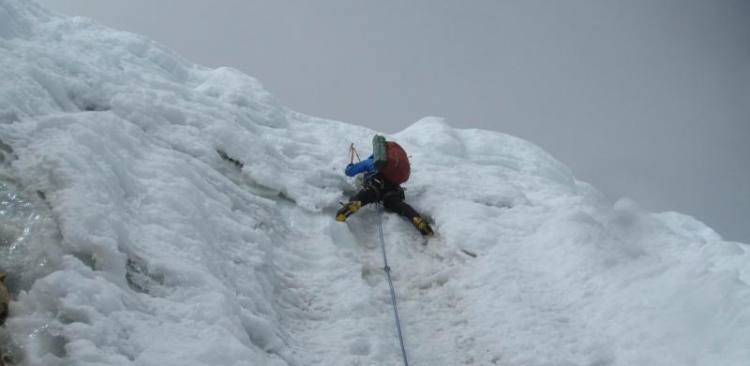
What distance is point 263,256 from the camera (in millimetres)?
5020

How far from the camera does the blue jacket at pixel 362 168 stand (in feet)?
23.6

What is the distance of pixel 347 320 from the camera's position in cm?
458

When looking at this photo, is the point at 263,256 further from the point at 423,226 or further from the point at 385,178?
the point at 385,178

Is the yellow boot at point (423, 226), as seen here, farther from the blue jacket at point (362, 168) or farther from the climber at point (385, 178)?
the blue jacket at point (362, 168)

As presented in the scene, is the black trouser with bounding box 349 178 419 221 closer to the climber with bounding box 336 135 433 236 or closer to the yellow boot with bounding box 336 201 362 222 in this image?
the climber with bounding box 336 135 433 236

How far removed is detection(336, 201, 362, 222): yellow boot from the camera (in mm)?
6578

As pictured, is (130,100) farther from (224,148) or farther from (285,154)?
(285,154)

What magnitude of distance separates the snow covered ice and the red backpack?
51 cm

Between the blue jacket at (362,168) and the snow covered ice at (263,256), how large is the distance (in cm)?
31

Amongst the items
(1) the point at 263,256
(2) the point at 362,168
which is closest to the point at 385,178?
(2) the point at 362,168

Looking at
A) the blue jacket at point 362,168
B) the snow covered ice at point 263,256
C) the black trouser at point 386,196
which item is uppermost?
the blue jacket at point 362,168

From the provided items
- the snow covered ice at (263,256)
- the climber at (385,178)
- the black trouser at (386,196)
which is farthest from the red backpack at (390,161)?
the snow covered ice at (263,256)

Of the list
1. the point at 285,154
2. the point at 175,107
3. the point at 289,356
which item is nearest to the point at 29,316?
the point at 289,356

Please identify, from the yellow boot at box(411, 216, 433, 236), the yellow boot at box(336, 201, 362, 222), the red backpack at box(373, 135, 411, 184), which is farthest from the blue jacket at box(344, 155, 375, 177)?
the yellow boot at box(411, 216, 433, 236)
